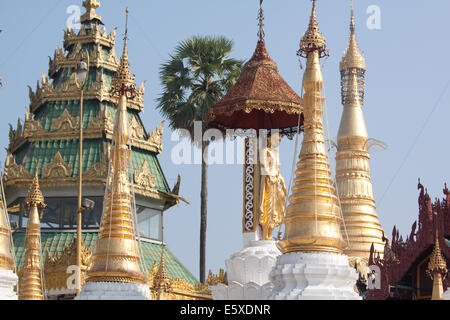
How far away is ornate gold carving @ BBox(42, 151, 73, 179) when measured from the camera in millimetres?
45250

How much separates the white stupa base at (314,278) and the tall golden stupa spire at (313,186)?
255 millimetres

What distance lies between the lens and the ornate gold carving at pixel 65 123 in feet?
152

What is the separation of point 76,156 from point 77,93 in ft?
10.5

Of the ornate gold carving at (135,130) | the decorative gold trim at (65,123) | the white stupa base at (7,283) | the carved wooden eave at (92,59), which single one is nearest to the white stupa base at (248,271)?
the white stupa base at (7,283)

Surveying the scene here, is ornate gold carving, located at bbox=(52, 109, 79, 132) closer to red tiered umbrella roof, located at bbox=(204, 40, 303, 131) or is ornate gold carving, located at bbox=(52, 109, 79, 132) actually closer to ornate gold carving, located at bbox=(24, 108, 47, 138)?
ornate gold carving, located at bbox=(24, 108, 47, 138)

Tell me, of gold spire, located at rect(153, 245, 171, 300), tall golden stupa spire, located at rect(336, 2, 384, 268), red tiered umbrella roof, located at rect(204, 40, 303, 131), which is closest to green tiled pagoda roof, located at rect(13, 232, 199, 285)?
tall golden stupa spire, located at rect(336, 2, 384, 268)

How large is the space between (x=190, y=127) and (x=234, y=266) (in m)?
15.4

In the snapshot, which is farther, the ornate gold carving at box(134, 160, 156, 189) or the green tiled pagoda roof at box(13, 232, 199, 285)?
the ornate gold carving at box(134, 160, 156, 189)

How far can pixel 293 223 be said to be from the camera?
2159cm

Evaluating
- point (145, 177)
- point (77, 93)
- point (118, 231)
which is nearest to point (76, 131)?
point (77, 93)

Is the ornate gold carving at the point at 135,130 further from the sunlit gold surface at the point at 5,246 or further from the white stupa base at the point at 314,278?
Result: the white stupa base at the point at 314,278

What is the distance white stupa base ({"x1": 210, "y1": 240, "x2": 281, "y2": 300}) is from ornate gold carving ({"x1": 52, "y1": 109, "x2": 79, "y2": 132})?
64.7 ft
